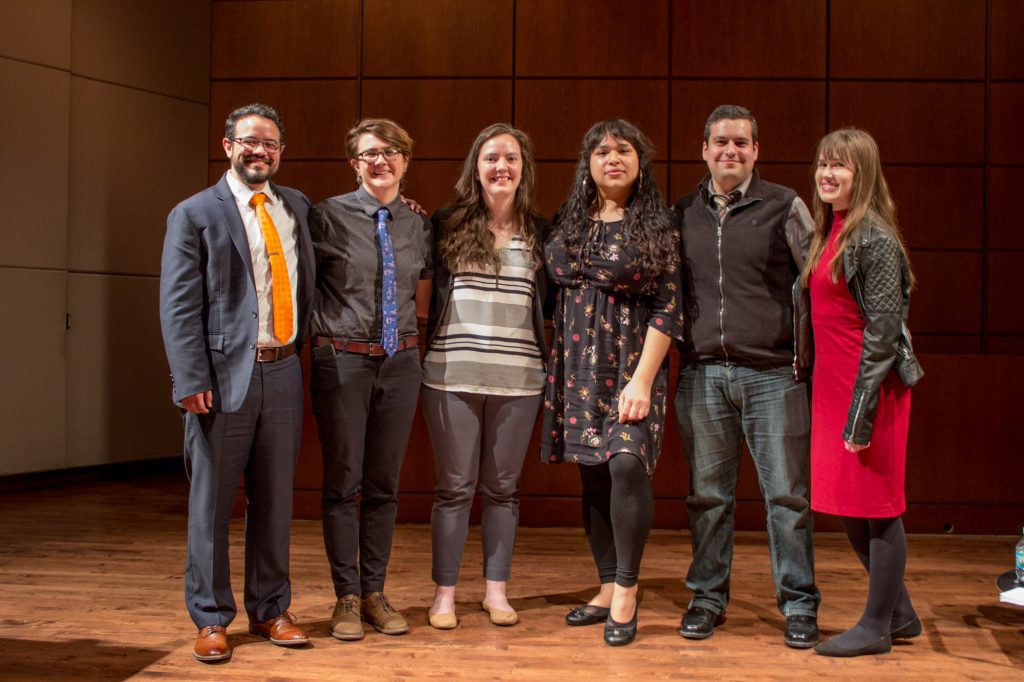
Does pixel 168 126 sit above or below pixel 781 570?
above

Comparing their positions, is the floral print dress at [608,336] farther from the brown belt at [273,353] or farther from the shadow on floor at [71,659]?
the shadow on floor at [71,659]

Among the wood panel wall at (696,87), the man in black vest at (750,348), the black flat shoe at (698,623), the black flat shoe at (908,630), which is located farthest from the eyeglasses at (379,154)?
the wood panel wall at (696,87)

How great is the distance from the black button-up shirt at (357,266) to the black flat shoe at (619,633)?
43.3 inches

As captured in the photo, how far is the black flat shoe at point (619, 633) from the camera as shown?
2.72m

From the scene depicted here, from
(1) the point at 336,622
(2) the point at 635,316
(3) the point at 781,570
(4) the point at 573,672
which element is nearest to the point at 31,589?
(1) the point at 336,622

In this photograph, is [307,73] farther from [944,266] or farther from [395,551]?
[944,266]

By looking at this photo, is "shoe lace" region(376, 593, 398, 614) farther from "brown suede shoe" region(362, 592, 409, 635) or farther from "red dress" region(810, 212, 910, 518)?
"red dress" region(810, 212, 910, 518)

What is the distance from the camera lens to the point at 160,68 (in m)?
6.34

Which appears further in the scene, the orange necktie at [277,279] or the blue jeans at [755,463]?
the blue jeans at [755,463]

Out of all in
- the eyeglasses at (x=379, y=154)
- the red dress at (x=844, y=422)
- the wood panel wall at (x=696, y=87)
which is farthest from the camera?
the wood panel wall at (x=696, y=87)

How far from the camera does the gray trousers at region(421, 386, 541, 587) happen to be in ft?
9.36

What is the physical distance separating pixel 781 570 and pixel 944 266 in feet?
9.80

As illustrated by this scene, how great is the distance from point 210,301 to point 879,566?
208 cm

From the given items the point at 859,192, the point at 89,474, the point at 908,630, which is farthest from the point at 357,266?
the point at 89,474
